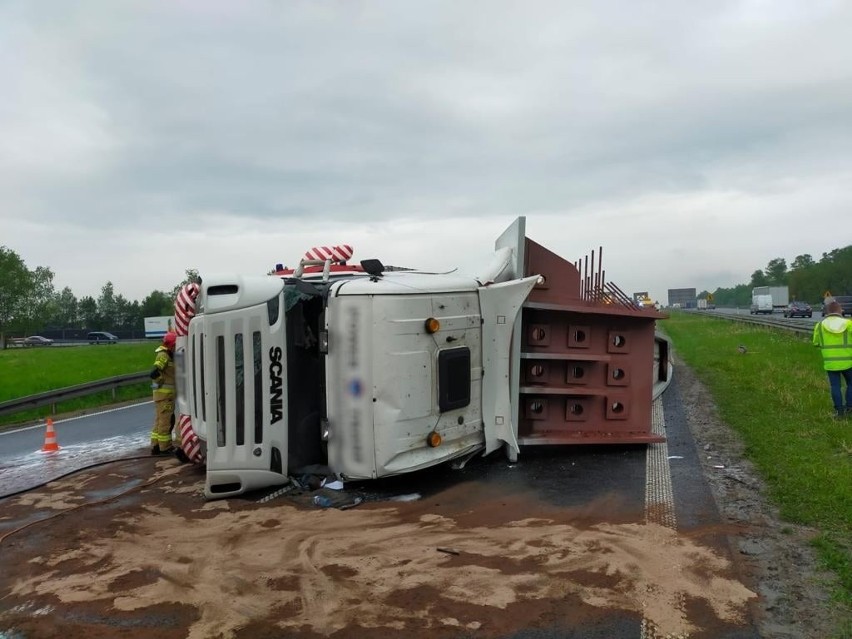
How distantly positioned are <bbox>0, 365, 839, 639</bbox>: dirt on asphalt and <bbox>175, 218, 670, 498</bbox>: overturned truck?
509 millimetres

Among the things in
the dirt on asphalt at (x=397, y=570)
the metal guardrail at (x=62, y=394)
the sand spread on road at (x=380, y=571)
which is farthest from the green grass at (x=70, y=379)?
the sand spread on road at (x=380, y=571)

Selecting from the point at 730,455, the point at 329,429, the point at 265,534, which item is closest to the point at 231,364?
the point at 329,429

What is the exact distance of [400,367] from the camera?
204 inches

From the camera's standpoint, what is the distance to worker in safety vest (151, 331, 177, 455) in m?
7.40

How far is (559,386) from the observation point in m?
6.54

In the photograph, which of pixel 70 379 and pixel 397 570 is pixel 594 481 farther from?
pixel 70 379

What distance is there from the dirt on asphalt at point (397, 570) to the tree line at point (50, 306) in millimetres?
37687

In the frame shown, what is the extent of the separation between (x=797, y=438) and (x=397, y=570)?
495cm

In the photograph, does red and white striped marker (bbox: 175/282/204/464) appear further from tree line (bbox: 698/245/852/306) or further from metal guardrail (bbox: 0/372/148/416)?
tree line (bbox: 698/245/852/306)

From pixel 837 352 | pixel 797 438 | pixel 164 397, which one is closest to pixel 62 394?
pixel 164 397

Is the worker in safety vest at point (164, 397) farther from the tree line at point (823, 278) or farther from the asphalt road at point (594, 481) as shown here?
the tree line at point (823, 278)

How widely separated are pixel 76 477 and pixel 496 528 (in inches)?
179

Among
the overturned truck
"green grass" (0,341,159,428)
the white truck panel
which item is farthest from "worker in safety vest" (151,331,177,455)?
"green grass" (0,341,159,428)

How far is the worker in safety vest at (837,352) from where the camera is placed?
7.66 metres
